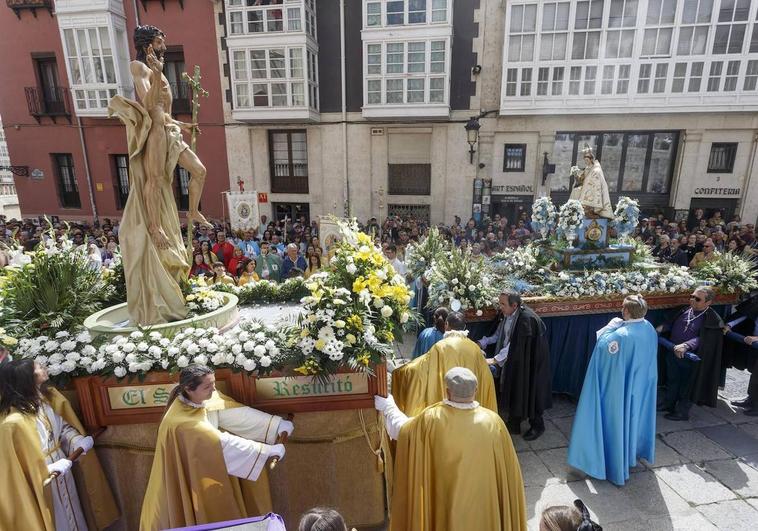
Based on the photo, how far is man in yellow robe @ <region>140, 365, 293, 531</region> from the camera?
282cm

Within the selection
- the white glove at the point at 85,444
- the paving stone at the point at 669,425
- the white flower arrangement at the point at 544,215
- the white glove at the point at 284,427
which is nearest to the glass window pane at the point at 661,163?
the white flower arrangement at the point at 544,215

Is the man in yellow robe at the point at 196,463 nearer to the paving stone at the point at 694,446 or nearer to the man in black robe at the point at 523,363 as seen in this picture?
the man in black robe at the point at 523,363

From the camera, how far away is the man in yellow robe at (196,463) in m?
2.82

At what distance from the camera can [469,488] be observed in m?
2.71

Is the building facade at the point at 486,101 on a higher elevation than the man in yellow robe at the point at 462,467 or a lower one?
higher

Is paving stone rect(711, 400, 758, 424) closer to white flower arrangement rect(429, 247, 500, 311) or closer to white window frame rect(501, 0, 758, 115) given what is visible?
white flower arrangement rect(429, 247, 500, 311)

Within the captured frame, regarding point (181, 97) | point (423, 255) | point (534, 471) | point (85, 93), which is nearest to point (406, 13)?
point (181, 97)

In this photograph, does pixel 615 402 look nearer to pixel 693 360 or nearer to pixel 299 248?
pixel 693 360

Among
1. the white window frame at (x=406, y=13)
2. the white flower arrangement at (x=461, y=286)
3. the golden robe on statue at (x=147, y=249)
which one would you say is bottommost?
the white flower arrangement at (x=461, y=286)

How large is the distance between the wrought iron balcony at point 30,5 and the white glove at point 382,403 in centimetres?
2296

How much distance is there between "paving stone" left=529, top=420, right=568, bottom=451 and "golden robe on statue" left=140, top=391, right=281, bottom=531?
3491mm

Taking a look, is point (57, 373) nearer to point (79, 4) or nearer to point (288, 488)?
point (288, 488)

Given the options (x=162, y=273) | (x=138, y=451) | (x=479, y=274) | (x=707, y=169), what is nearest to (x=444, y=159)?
(x=707, y=169)

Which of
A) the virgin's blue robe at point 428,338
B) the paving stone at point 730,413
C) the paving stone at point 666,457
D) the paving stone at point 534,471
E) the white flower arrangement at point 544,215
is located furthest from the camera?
the white flower arrangement at point 544,215
